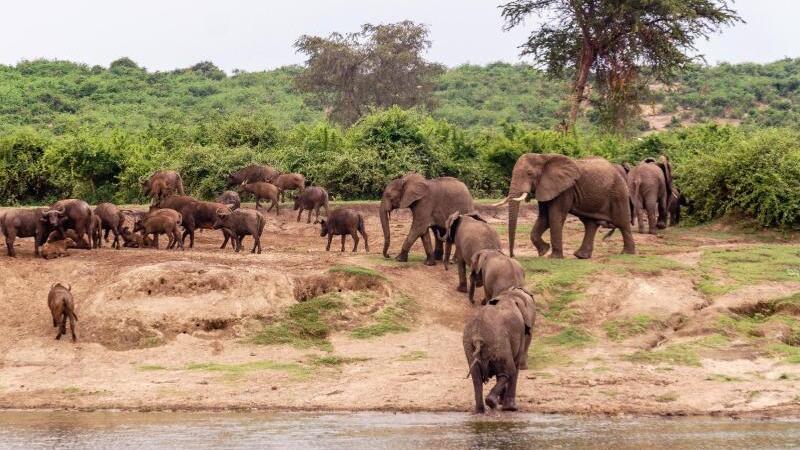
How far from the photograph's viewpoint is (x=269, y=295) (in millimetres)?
19172

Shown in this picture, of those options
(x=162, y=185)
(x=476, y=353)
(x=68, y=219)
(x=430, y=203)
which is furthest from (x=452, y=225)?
(x=162, y=185)

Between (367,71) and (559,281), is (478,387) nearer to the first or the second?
(559,281)

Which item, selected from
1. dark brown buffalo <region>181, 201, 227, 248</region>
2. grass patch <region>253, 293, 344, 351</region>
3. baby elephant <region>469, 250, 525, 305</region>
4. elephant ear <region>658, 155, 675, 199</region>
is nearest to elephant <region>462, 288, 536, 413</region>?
baby elephant <region>469, 250, 525, 305</region>

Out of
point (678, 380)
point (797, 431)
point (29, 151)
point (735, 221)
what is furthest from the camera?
point (29, 151)

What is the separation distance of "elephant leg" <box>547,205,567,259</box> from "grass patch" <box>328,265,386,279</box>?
11.9 ft

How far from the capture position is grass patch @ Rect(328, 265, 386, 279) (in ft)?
65.1

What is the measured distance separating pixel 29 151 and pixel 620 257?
17338 millimetres

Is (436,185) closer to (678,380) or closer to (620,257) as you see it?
(620,257)

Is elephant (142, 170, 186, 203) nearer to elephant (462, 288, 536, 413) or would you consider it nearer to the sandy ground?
the sandy ground

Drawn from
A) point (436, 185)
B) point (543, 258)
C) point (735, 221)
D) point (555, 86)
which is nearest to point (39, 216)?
point (436, 185)

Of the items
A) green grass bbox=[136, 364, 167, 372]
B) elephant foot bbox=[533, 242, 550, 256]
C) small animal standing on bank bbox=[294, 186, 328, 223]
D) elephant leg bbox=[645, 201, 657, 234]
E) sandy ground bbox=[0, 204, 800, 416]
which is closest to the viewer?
sandy ground bbox=[0, 204, 800, 416]

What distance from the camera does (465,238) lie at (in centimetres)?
1975

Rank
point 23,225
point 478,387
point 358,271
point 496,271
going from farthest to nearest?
point 23,225 → point 358,271 → point 496,271 → point 478,387

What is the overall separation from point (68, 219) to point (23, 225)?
710mm
